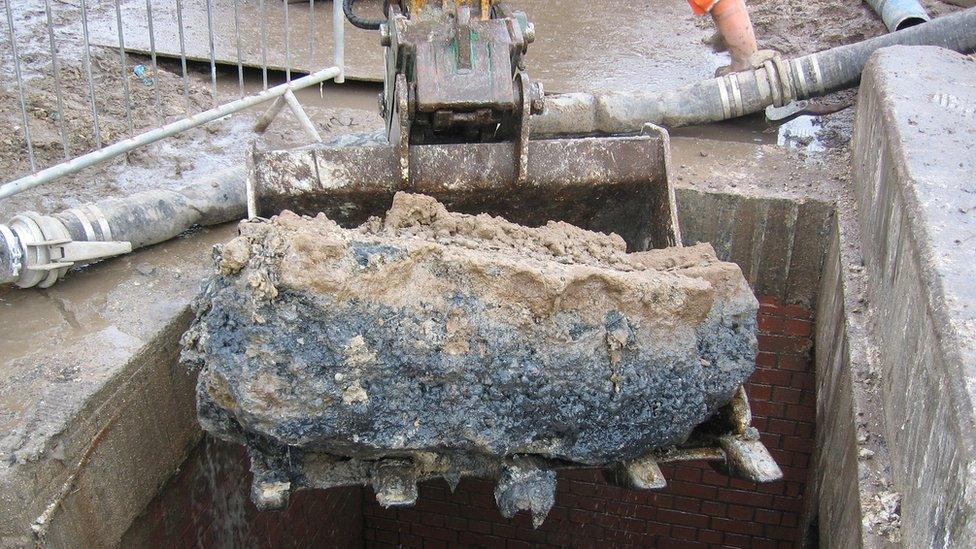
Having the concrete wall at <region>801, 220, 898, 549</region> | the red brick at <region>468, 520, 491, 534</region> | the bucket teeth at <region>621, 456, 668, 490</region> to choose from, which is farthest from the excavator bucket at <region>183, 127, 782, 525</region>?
the red brick at <region>468, 520, 491, 534</region>

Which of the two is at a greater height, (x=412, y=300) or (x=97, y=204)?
(x=412, y=300)

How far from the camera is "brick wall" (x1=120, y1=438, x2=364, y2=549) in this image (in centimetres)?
Result: 326

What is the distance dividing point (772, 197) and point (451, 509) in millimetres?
3017

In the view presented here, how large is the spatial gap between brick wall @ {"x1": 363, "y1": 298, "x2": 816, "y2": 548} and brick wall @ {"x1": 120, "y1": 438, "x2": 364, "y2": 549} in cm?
98

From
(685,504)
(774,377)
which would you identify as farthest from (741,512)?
(774,377)

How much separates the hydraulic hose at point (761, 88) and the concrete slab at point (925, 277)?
607mm

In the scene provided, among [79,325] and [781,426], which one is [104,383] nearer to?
[79,325]

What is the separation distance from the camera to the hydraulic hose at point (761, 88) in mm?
4531

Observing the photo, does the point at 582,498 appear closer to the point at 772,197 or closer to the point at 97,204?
the point at 772,197

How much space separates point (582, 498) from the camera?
214 inches

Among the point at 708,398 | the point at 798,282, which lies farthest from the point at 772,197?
the point at 708,398

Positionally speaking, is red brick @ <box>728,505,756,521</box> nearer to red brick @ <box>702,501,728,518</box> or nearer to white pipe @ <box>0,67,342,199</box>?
red brick @ <box>702,501,728,518</box>

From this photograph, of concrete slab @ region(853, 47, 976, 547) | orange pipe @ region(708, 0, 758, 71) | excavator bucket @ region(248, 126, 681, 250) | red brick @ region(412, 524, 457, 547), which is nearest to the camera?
concrete slab @ region(853, 47, 976, 547)

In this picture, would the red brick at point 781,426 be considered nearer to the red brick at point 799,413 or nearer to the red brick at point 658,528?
the red brick at point 799,413
